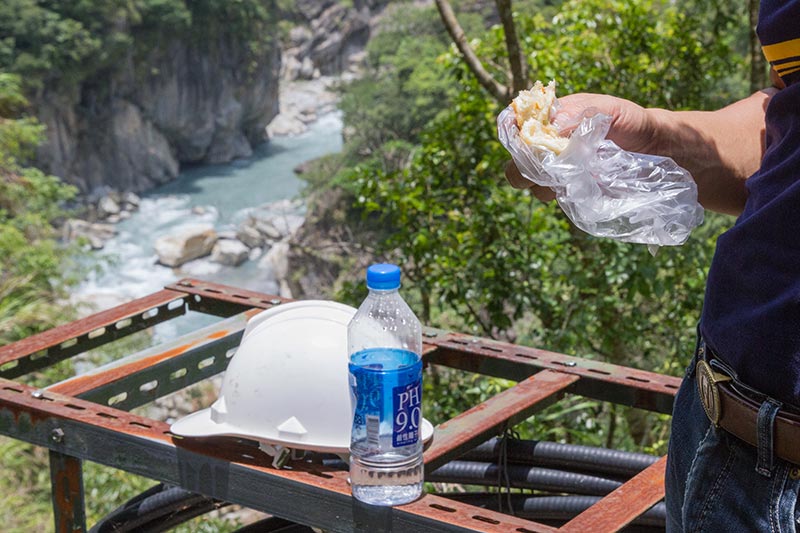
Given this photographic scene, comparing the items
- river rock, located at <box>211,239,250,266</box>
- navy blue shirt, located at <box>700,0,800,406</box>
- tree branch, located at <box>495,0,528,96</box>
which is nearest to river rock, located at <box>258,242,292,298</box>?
river rock, located at <box>211,239,250,266</box>

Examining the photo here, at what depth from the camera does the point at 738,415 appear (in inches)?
41.1

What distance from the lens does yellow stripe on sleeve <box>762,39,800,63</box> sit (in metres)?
1.06

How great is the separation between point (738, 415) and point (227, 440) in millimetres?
783

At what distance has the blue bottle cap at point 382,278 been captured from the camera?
1.40 meters

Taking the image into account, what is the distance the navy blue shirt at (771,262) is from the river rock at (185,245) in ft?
74.2

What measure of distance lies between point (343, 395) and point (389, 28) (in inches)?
1109

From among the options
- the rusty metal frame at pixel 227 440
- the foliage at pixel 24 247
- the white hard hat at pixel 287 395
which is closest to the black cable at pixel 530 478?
the rusty metal frame at pixel 227 440

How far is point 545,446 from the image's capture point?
78.1 inches

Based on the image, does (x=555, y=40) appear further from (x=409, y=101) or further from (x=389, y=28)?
(x=389, y=28)

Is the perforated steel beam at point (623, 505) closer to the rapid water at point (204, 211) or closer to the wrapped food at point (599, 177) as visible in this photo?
the wrapped food at point (599, 177)

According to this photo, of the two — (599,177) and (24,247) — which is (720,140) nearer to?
(599,177)

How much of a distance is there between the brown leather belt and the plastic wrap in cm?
31

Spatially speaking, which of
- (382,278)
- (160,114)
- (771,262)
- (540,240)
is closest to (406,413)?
(382,278)

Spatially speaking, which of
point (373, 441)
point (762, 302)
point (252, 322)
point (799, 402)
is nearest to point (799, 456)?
point (799, 402)
